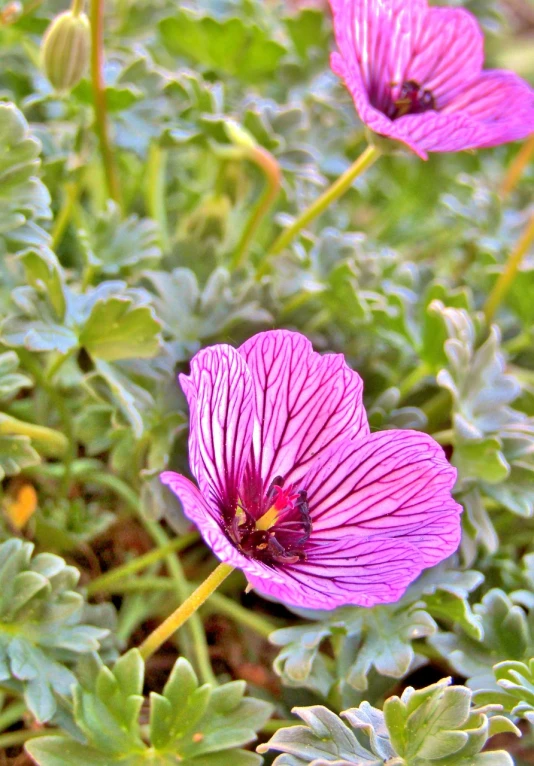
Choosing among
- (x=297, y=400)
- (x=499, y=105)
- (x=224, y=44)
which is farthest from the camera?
(x=224, y=44)

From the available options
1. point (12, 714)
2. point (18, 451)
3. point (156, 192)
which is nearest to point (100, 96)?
point (156, 192)

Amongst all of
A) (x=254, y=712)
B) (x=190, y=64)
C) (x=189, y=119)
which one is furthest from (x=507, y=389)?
(x=190, y=64)

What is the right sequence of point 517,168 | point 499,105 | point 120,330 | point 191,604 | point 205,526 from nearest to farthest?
point 205,526
point 191,604
point 120,330
point 499,105
point 517,168

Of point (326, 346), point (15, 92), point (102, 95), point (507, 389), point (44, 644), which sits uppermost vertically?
point (102, 95)

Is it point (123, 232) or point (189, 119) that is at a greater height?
point (189, 119)

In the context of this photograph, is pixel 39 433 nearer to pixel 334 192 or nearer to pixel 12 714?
pixel 12 714

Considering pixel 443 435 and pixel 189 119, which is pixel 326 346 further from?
pixel 189 119

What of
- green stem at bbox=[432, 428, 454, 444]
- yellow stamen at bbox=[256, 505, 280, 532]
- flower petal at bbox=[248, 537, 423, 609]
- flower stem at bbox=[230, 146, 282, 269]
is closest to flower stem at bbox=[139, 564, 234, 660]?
flower petal at bbox=[248, 537, 423, 609]
